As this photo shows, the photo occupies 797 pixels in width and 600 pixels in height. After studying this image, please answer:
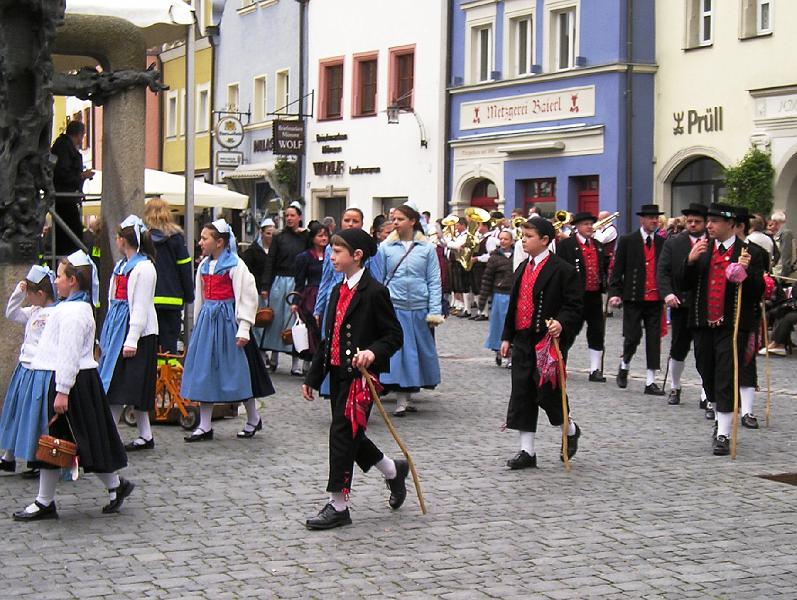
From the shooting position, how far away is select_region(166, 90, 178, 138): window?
54.6m

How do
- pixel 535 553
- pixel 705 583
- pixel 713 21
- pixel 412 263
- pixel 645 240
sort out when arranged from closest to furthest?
1. pixel 705 583
2. pixel 535 553
3. pixel 412 263
4. pixel 645 240
5. pixel 713 21

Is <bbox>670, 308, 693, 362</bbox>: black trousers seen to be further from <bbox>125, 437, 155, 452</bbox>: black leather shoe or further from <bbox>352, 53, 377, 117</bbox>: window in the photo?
<bbox>352, 53, 377, 117</bbox>: window

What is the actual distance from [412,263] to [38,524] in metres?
6.13

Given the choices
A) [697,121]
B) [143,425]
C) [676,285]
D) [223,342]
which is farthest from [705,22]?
[143,425]

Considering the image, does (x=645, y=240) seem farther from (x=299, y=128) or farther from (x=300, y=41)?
(x=300, y=41)

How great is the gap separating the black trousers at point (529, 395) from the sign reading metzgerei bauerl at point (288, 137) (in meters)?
31.2

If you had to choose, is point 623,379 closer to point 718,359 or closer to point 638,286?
point 638,286

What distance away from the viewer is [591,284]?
17.7m

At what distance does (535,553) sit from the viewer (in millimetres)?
8234

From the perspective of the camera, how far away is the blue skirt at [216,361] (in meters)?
12.4

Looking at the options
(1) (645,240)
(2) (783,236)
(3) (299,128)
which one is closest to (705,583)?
(1) (645,240)

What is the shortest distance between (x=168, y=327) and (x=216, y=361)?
1260 millimetres

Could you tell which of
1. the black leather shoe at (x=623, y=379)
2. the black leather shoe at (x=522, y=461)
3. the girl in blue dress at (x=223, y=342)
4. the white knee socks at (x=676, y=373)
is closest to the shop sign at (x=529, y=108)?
the black leather shoe at (x=623, y=379)

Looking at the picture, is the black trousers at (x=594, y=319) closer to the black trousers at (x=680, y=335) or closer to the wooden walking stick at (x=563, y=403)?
the black trousers at (x=680, y=335)
